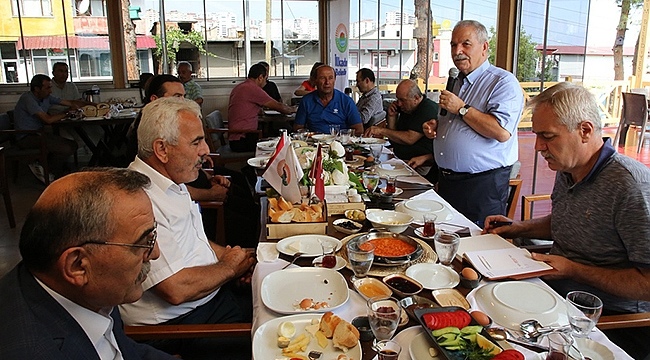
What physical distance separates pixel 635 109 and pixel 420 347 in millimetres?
5433

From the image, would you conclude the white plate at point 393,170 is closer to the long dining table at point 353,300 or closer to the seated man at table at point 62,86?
the long dining table at point 353,300

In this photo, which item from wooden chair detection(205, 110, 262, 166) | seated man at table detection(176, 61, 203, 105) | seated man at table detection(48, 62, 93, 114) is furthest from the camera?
seated man at table detection(176, 61, 203, 105)

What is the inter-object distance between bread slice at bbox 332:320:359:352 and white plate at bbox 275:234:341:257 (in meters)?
0.55

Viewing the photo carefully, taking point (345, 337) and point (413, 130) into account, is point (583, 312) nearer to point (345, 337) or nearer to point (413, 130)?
point (345, 337)

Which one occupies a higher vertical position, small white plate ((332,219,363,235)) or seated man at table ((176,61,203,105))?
seated man at table ((176,61,203,105))

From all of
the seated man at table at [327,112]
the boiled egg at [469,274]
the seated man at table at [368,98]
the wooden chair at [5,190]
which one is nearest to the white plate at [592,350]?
the boiled egg at [469,274]

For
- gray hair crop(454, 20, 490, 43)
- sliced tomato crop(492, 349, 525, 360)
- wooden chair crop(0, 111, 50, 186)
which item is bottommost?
wooden chair crop(0, 111, 50, 186)

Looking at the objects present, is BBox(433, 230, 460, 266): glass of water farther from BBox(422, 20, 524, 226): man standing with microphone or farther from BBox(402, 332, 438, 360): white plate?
BBox(422, 20, 524, 226): man standing with microphone

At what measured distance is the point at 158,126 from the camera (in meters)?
2.00

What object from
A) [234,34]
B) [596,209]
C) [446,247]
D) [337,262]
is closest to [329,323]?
[337,262]

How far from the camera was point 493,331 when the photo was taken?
1.30 m

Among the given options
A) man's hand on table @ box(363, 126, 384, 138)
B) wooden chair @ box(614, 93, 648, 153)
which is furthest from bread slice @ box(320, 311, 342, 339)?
wooden chair @ box(614, 93, 648, 153)

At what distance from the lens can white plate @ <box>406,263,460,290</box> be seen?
5.15 feet

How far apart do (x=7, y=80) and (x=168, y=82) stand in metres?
6.53
